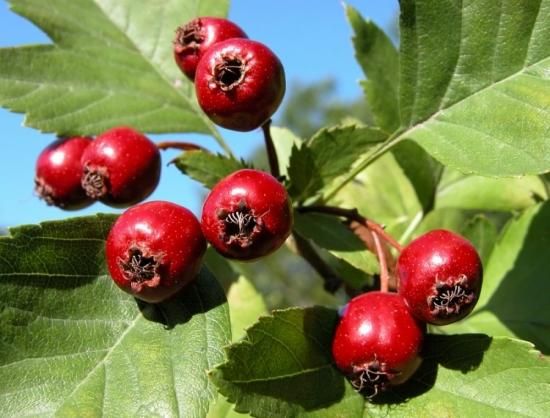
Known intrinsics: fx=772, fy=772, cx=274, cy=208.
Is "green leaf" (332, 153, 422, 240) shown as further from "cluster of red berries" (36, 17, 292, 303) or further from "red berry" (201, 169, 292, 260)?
"red berry" (201, 169, 292, 260)

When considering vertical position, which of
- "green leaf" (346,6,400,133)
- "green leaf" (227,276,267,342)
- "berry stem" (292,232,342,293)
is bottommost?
"green leaf" (227,276,267,342)

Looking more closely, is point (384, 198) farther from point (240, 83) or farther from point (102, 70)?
point (240, 83)

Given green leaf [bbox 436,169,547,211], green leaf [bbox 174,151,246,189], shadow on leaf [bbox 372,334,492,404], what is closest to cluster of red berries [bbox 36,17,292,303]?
green leaf [bbox 174,151,246,189]

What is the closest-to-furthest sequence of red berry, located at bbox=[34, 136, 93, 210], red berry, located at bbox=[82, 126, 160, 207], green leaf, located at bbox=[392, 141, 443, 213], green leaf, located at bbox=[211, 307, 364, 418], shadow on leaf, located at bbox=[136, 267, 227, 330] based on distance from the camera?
green leaf, located at bbox=[211, 307, 364, 418], shadow on leaf, located at bbox=[136, 267, 227, 330], red berry, located at bbox=[82, 126, 160, 207], red berry, located at bbox=[34, 136, 93, 210], green leaf, located at bbox=[392, 141, 443, 213]

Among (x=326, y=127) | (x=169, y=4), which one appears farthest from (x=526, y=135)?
(x=169, y=4)

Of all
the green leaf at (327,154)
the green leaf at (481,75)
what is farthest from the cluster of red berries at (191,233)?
the green leaf at (481,75)
